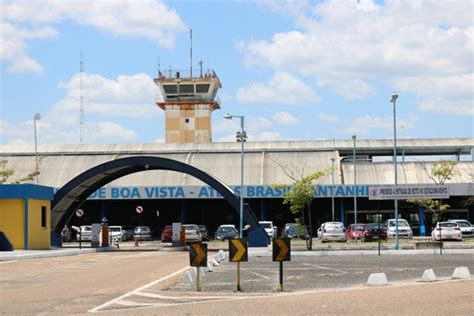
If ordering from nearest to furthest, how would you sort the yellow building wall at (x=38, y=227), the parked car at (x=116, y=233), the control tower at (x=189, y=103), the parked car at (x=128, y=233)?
the yellow building wall at (x=38, y=227), the parked car at (x=116, y=233), the parked car at (x=128, y=233), the control tower at (x=189, y=103)

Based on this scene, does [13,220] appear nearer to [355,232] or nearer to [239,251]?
[355,232]

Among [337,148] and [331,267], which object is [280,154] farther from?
[331,267]

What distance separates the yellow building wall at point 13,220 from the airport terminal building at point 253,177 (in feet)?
88.2

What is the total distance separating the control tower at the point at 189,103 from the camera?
98938 millimetres

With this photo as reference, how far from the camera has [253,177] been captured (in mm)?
77125

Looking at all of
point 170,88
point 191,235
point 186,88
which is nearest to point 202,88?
point 186,88

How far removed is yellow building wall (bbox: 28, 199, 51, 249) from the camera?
44.8 m

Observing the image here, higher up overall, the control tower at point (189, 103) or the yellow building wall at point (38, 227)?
the control tower at point (189, 103)

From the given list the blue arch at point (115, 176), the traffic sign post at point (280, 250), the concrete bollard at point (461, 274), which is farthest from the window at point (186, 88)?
the traffic sign post at point (280, 250)

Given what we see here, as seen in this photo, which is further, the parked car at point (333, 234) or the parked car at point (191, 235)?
the parked car at point (191, 235)

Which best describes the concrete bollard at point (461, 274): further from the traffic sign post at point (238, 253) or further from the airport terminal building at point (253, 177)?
the airport terminal building at point (253, 177)

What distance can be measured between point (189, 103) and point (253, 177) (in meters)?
25.0

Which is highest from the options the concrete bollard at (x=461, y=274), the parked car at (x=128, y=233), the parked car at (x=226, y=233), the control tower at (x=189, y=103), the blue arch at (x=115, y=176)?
the control tower at (x=189, y=103)

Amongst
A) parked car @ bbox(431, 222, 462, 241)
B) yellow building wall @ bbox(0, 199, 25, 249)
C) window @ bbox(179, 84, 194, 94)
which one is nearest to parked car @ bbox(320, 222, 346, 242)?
parked car @ bbox(431, 222, 462, 241)
